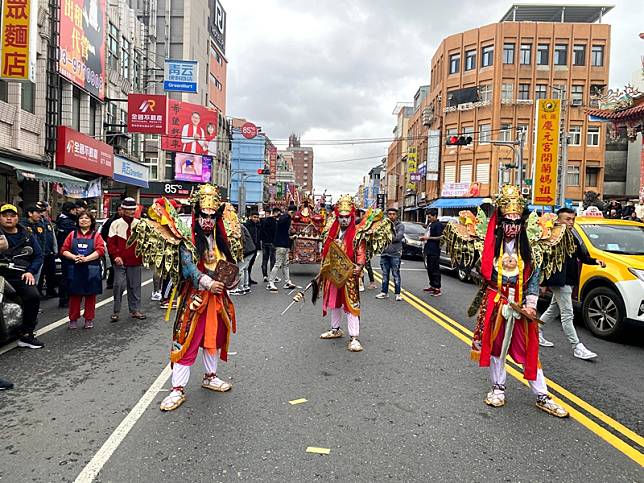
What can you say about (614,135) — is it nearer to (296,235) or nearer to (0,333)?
(296,235)

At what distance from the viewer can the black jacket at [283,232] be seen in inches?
452

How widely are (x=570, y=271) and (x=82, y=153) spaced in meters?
18.5

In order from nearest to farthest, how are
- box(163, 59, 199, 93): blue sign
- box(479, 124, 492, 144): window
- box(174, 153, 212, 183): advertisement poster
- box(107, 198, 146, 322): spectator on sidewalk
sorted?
box(107, 198, 146, 322): spectator on sidewalk, box(163, 59, 199, 93): blue sign, box(479, 124, 492, 144): window, box(174, 153, 212, 183): advertisement poster

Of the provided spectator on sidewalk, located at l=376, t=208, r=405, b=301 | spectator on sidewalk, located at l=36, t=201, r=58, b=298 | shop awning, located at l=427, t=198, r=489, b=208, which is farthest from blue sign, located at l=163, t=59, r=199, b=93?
shop awning, located at l=427, t=198, r=489, b=208

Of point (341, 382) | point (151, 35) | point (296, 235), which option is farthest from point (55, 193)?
point (151, 35)

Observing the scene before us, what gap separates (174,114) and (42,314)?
3316cm

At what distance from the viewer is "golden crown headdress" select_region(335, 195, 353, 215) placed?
6642 mm

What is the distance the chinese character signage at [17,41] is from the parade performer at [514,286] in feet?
42.2

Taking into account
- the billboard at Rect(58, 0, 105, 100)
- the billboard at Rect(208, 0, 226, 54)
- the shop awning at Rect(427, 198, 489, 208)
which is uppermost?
the billboard at Rect(208, 0, 226, 54)

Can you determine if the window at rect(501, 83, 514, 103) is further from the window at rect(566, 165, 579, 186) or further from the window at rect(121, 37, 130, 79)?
the window at rect(121, 37, 130, 79)

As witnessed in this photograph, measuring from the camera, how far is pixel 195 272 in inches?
179

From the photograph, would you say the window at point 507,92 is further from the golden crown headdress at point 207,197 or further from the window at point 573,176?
the golden crown headdress at point 207,197

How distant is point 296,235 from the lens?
13.0 meters

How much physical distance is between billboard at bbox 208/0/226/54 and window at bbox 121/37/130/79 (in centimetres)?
2855
